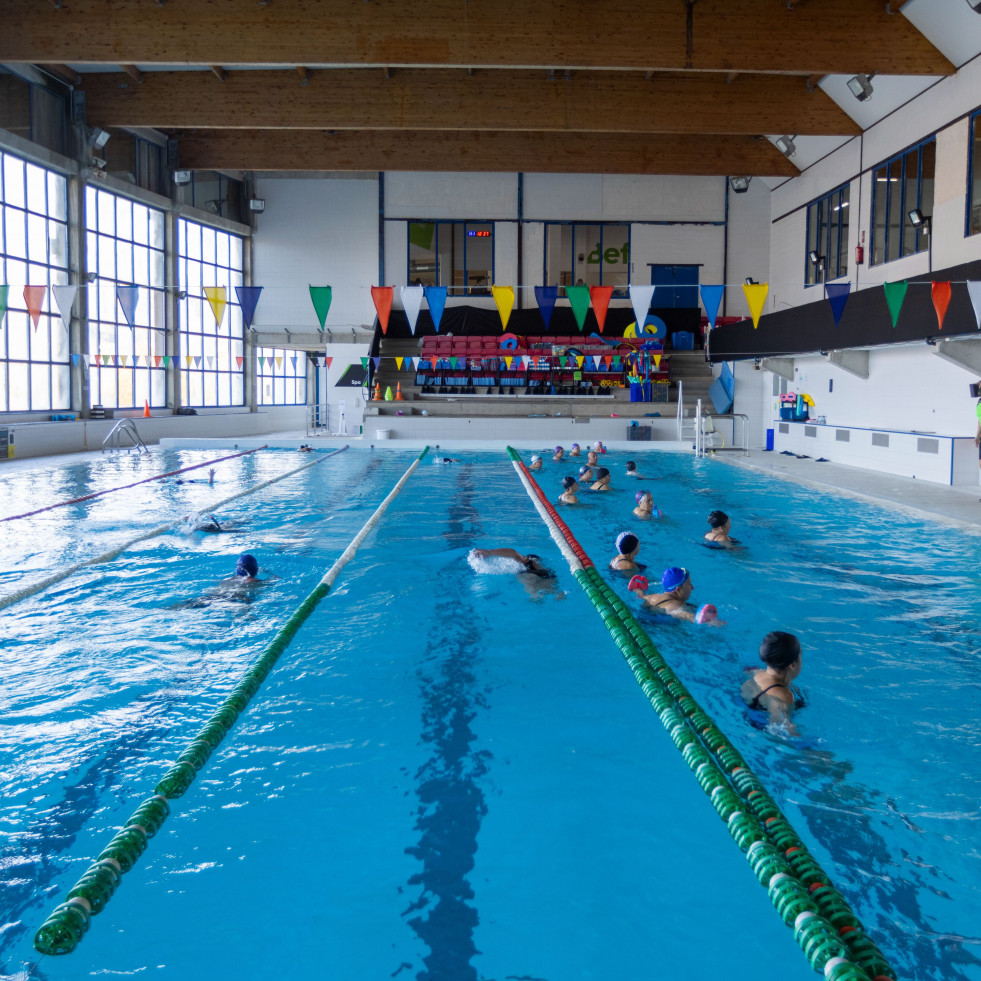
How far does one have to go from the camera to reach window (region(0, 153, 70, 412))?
13.9m

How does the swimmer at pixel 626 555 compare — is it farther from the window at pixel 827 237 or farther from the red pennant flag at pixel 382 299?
the window at pixel 827 237

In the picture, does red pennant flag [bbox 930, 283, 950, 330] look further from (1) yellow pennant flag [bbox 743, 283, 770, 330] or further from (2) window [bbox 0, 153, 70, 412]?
(2) window [bbox 0, 153, 70, 412]

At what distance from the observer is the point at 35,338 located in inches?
579

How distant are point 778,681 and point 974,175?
10.0 m

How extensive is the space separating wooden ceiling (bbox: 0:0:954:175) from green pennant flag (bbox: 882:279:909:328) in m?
2.95

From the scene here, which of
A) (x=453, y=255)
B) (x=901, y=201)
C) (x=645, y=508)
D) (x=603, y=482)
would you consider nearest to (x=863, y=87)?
(x=901, y=201)

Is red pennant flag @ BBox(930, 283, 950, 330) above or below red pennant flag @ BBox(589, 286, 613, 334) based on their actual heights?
below

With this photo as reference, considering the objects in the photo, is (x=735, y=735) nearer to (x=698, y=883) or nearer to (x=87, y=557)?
(x=698, y=883)

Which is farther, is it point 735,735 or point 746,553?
point 746,553

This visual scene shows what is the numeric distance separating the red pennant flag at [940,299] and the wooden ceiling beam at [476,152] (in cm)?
917

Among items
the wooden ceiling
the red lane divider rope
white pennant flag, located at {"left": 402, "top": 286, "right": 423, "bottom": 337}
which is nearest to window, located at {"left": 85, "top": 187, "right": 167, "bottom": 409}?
the wooden ceiling

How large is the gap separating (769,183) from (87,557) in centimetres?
1782

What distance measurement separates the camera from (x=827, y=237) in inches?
641

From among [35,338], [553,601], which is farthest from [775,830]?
[35,338]
